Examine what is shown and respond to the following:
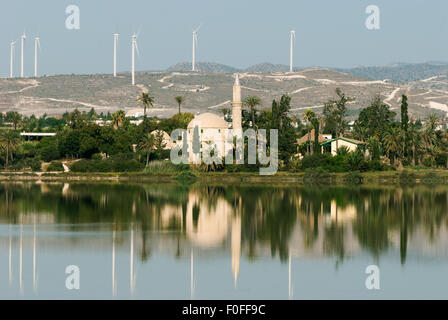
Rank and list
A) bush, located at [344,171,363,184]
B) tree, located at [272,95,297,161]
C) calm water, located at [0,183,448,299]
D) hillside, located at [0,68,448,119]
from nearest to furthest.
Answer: calm water, located at [0,183,448,299], bush, located at [344,171,363,184], tree, located at [272,95,297,161], hillside, located at [0,68,448,119]

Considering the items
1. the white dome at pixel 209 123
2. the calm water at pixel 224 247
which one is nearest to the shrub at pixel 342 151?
the white dome at pixel 209 123

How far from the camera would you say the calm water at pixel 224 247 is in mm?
19312

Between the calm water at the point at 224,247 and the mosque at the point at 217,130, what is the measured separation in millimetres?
28430

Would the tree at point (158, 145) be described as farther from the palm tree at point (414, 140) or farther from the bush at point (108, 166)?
the palm tree at point (414, 140)

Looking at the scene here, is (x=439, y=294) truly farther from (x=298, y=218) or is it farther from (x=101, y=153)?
(x=101, y=153)

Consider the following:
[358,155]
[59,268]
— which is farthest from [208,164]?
[59,268]

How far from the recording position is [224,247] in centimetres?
2575

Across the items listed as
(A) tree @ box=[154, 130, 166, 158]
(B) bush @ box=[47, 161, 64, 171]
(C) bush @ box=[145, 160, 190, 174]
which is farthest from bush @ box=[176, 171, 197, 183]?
(B) bush @ box=[47, 161, 64, 171]

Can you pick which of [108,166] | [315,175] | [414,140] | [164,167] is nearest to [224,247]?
[315,175]

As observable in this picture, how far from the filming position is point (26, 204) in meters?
41.4

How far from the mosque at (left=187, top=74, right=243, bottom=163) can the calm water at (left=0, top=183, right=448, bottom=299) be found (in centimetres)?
2843

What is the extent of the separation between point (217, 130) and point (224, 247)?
56.3 meters

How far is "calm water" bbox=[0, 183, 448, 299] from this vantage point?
63.4 ft

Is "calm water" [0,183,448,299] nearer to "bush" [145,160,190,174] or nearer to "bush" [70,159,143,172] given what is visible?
"bush" [145,160,190,174]
